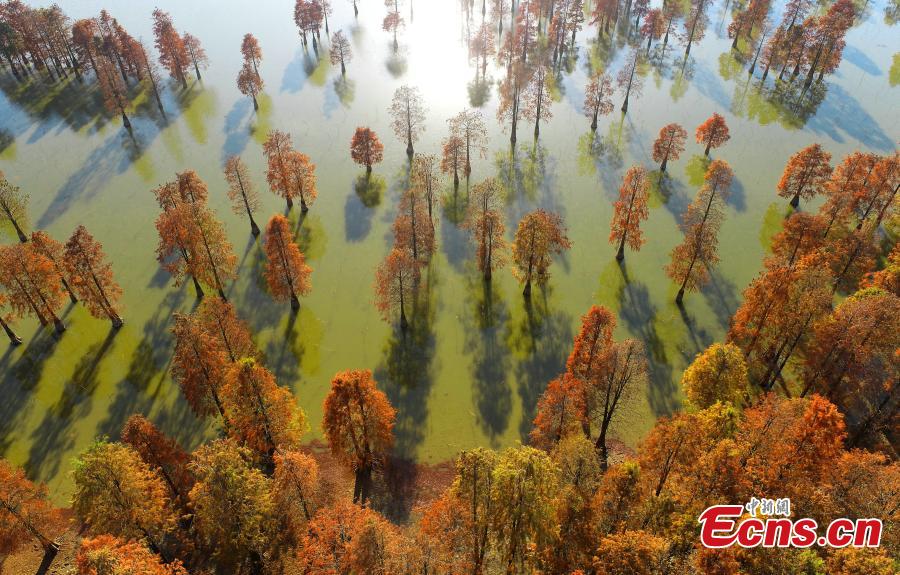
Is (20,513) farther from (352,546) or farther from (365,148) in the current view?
(365,148)

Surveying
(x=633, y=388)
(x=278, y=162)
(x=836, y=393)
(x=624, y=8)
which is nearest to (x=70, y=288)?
(x=278, y=162)

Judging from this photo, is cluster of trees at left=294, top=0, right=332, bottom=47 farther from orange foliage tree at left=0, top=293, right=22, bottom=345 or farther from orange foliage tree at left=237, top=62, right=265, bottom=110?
orange foliage tree at left=0, top=293, right=22, bottom=345

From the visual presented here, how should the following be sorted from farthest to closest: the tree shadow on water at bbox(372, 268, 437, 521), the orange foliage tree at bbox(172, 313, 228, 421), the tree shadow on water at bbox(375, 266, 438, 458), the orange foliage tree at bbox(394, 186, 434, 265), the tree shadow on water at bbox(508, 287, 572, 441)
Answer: the orange foliage tree at bbox(394, 186, 434, 265)
the tree shadow on water at bbox(508, 287, 572, 441)
the tree shadow on water at bbox(375, 266, 438, 458)
the tree shadow on water at bbox(372, 268, 437, 521)
the orange foliage tree at bbox(172, 313, 228, 421)

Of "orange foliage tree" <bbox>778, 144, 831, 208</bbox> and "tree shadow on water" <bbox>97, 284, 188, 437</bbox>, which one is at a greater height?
"orange foliage tree" <bbox>778, 144, 831, 208</bbox>

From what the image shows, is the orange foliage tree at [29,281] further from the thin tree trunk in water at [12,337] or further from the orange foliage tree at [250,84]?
the orange foliage tree at [250,84]

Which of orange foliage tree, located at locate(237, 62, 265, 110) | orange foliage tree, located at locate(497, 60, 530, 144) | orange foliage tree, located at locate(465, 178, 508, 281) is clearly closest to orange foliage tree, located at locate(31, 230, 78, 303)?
orange foliage tree, located at locate(465, 178, 508, 281)

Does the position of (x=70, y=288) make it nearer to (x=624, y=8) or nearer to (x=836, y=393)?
(x=836, y=393)
